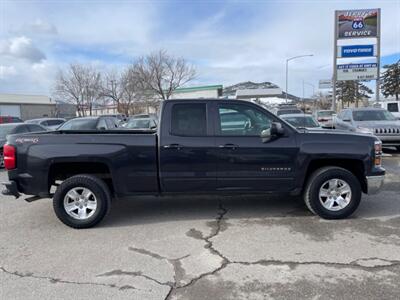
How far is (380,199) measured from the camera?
6.86m

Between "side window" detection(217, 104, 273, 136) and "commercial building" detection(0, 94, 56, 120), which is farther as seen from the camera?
"commercial building" detection(0, 94, 56, 120)

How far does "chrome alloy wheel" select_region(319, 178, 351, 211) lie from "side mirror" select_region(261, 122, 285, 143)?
1.10 m

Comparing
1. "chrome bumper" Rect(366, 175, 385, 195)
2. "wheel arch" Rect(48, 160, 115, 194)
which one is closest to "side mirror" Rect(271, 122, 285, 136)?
"chrome bumper" Rect(366, 175, 385, 195)

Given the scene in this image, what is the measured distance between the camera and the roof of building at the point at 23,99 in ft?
243

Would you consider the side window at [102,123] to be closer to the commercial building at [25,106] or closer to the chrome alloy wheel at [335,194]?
the chrome alloy wheel at [335,194]

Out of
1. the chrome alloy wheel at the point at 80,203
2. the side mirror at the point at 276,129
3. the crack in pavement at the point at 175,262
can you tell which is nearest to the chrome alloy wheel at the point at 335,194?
the side mirror at the point at 276,129

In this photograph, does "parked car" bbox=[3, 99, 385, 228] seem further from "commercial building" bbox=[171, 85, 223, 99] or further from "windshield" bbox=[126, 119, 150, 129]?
"commercial building" bbox=[171, 85, 223, 99]

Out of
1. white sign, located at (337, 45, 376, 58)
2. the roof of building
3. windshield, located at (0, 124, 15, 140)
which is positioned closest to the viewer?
windshield, located at (0, 124, 15, 140)

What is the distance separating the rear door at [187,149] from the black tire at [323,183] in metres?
1.51

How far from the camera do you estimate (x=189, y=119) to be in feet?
18.6

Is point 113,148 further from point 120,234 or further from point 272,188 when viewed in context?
point 272,188

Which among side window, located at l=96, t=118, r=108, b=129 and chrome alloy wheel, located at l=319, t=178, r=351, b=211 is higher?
side window, located at l=96, t=118, r=108, b=129

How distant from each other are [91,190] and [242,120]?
2.48 meters

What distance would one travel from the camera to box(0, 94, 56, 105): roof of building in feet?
243
